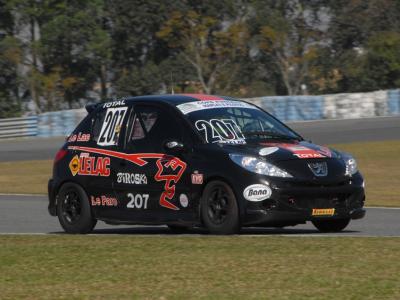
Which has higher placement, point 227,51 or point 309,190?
point 227,51

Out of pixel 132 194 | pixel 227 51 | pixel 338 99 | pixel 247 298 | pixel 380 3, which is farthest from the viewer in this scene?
pixel 380 3

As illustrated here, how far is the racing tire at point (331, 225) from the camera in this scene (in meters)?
11.6

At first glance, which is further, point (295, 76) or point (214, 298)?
point (295, 76)

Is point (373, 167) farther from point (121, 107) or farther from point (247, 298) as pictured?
point (247, 298)

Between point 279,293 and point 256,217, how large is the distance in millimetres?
3627

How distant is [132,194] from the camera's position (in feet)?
38.1

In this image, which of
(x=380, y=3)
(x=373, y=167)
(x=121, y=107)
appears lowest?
(x=373, y=167)

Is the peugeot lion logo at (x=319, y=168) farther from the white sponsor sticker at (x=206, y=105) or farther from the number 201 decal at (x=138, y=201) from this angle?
the number 201 decal at (x=138, y=201)

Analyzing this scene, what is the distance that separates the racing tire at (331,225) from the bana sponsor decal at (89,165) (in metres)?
2.34

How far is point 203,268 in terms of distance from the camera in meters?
8.22

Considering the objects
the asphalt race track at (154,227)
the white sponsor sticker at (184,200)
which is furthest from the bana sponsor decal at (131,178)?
the asphalt race track at (154,227)

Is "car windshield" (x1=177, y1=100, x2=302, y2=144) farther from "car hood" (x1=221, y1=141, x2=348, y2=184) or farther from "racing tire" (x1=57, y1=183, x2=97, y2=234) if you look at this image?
"racing tire" (x1=57, y1=183, x2=97, y2=234)

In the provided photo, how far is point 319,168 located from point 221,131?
111 cm

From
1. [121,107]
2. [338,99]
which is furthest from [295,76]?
[121,107]
